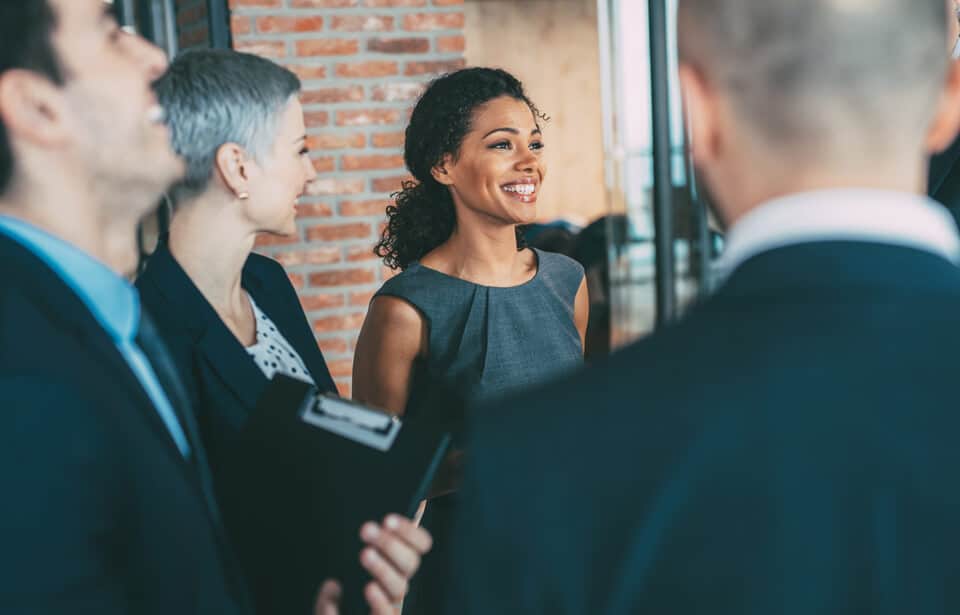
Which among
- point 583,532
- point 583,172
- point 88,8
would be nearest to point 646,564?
point 583,532

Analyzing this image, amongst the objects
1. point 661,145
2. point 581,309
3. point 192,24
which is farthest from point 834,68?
point 192,24

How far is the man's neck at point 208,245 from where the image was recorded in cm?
150

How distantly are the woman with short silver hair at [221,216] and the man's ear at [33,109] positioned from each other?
46 cm

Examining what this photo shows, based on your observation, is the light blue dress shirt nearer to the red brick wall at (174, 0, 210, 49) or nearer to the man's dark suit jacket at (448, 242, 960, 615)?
the man's dark suit jacket at (448, 242, 960, 615)

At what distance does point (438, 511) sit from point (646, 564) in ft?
5.06

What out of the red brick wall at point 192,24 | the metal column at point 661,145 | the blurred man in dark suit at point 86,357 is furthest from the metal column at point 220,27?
the blurred man in dark suit at point 86,357

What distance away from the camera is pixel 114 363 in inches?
38.5

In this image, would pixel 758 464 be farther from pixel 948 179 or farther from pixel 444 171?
pixel 444 171

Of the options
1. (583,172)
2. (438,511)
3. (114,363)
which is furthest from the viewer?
(583,172)

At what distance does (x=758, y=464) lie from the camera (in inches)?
24.0

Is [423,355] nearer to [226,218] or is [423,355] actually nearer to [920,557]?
[226,218]

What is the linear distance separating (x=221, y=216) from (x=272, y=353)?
0.79ft

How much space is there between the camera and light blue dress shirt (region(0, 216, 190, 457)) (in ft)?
3.25

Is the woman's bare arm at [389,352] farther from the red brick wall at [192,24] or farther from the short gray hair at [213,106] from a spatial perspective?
the red brick wall at [192,24]
